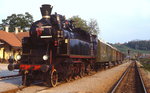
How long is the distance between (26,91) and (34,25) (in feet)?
12.6

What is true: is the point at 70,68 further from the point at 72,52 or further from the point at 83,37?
the point at 83,37

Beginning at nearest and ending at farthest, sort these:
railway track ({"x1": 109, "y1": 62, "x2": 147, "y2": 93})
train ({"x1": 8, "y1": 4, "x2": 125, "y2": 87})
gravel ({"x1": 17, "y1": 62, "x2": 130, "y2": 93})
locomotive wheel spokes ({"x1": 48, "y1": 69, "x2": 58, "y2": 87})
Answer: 1. gravel ({"x1": 17, "y1": 62, "x2": 130, "y2": 93})
2. railway track ({"x1": 109, "y1": 62, "x2": 147, "y2": 93})
3. locomotive wheel spokes ({"x1": 48, "y1": 69, "x2": 58, "y2": 87})
4. train ({"x1": 8, "y1": 4, "x2": 125, "y2": 87})

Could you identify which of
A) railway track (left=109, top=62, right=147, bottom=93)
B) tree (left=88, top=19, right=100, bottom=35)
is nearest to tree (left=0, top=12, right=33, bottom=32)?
tree (left=88, top=19, right=100, bottom=35)

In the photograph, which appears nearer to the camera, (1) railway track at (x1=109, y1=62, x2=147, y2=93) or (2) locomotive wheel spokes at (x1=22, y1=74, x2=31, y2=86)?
(1) railway track at (x1=109, y1=62, x2=147, y2=93)

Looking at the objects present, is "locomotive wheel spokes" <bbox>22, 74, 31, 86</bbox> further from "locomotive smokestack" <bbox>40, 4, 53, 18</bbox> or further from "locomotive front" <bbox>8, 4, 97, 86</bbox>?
"locomotive smokestack" <bbox>40, 4, 53, 18</bbox>

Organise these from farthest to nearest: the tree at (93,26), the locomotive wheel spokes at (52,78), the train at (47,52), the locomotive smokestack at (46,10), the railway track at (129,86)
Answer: the tree at (93,26)
the locomotive smokestack at (46,10)
the train at (47,52)
the locomotive wheel spokes at (52,78)
the railway track at (129,86)

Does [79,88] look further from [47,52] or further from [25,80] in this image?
[25,80]

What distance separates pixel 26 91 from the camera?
10.6m

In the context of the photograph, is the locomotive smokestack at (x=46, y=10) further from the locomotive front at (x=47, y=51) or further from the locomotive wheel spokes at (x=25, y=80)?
the locomotive wheel spokes at (x=25, y=80)

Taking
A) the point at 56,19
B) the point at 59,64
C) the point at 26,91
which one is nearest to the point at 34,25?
the point at 56,19

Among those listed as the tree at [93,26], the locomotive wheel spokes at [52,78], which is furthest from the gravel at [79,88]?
the tree at [93,26]

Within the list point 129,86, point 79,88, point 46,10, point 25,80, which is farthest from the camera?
point 129,86

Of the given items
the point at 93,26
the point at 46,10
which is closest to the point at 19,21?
the point at 93,26

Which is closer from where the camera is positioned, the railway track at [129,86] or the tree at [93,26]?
the railway track at [129,86]
